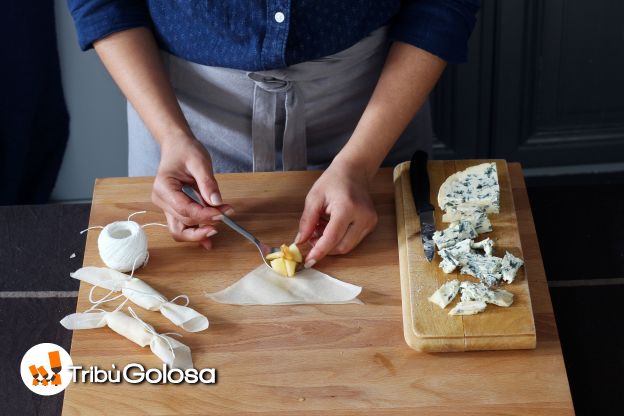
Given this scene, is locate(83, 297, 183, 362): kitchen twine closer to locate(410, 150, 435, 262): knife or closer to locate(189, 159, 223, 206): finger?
locate(189, 159, 223, 206): finger

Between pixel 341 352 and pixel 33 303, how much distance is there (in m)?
0.47

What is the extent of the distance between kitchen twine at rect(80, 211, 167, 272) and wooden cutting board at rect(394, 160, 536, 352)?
36 cm

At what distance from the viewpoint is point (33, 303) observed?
4.07 ft

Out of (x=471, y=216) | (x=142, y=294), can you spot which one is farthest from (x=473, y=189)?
(x=142, y=294)

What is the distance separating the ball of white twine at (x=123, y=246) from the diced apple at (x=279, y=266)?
0.18m

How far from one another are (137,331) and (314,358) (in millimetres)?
228

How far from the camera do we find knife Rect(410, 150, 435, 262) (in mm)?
1196

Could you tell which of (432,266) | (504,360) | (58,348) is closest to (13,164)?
(58,348)

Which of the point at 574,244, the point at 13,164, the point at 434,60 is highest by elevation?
the point at 434,60

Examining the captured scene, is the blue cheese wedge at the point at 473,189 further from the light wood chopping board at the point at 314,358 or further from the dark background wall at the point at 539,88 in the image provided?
the dark background wall at the point at 539,88

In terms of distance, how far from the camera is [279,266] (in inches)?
46.8

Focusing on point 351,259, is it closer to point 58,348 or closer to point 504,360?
point 504,360

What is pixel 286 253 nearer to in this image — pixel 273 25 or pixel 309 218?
pixel 309 218

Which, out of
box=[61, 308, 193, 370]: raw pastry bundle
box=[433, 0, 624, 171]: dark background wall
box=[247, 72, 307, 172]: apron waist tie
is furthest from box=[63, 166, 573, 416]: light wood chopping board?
box=[433, 0, 624, 171]: dark background wall
